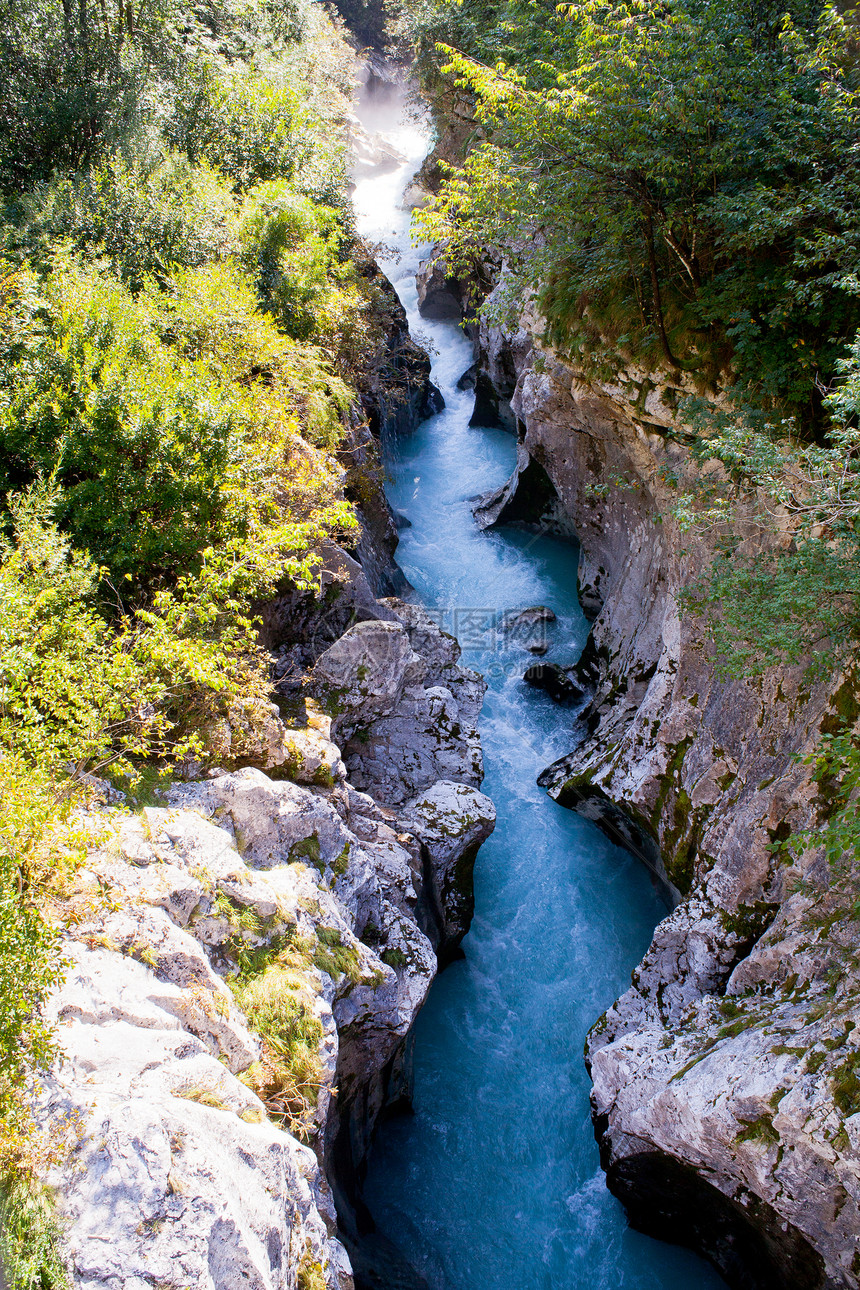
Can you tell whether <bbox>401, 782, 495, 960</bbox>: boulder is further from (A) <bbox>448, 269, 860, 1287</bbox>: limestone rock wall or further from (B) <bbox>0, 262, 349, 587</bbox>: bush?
(B) <bbox>0, 262, 349, 587</bbox>: bush

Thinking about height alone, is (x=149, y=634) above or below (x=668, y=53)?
below

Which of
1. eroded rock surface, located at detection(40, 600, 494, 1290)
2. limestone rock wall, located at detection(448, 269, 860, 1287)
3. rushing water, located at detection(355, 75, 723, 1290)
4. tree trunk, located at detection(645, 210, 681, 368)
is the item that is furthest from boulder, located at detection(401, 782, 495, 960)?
tree trunk, located at detection(645, 210, 681, 368)

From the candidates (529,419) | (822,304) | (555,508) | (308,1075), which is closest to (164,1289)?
(308,1075)

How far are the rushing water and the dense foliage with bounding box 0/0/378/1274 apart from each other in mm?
6834

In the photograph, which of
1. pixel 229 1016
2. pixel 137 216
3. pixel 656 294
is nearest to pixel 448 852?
pixel 229 1016

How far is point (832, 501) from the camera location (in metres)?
7.05

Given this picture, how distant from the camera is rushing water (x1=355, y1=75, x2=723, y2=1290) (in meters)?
9.20

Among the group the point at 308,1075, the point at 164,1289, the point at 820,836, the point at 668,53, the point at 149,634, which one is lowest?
the point at 308,1075

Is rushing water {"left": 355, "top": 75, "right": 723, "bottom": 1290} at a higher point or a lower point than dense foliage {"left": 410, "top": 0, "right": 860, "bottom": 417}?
lower

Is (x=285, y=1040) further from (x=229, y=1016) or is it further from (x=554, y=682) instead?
(x=554, y=682)

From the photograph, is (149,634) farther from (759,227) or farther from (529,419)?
(529,419)

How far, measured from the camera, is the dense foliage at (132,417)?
5395 mm

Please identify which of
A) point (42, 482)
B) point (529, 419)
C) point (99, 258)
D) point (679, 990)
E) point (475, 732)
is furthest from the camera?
point (529, 419)

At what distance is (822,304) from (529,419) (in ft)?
36.0
